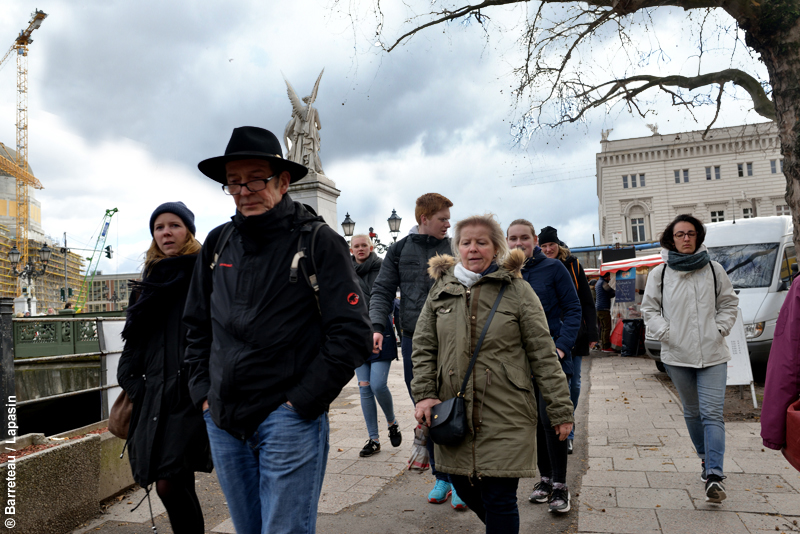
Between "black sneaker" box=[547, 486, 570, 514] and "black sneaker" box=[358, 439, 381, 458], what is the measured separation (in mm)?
2193

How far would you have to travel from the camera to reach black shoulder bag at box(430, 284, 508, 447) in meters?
2.80

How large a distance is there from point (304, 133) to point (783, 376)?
1601cm

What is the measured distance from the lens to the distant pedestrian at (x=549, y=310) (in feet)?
13.8

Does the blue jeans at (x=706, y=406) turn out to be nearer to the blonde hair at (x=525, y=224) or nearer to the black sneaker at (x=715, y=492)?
the black sneaker at (x=715, y=492)

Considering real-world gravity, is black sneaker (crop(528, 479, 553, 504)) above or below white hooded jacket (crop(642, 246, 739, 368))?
below

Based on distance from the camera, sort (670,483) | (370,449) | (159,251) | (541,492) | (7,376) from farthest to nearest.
→ 1. (370,449)
2. (670,483)
3. (541,492)
4. (7,376)
5. (159,251)

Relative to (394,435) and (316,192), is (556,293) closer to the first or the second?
(394,435)

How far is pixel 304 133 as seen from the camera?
17.2 metres

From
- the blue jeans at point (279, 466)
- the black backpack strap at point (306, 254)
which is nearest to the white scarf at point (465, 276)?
the black backpack strap at point (306, 254)

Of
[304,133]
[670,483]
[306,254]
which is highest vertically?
[304,133]

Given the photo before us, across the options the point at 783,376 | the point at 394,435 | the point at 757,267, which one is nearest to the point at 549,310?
the point at 394,435

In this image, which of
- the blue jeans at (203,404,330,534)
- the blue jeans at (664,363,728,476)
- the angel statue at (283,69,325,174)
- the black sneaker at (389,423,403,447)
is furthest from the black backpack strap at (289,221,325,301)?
the angel statue at (283,69,325,174)

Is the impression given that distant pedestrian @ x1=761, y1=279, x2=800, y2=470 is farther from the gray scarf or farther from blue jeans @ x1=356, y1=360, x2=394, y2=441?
blue jeans @ x1=356, y1=360, x2=394, y2=441

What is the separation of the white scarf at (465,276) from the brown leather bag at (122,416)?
178 cm
